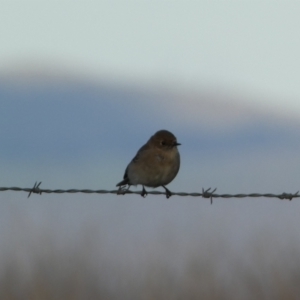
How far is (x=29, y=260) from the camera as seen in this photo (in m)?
8.80

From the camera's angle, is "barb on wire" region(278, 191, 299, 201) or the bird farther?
the bird

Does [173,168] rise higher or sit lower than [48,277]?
higher

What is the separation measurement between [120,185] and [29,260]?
1271 mm

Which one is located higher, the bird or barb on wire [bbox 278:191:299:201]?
the bird

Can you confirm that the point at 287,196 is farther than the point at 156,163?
No

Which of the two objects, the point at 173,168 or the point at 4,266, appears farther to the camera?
the point at 4,266

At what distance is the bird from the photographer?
8.12 meters

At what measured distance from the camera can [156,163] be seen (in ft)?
26.7

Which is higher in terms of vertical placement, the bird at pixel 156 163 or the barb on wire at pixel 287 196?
the bird at pixel 156 163

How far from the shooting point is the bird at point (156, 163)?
812 centimetres

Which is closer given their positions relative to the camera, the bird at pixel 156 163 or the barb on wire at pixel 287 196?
the barb on wire at pixel 287 196

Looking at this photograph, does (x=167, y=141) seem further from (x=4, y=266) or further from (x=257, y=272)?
(x=4, y=266)

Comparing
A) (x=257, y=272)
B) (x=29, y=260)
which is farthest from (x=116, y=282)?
(x=257, y=272)

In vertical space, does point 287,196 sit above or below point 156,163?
below
